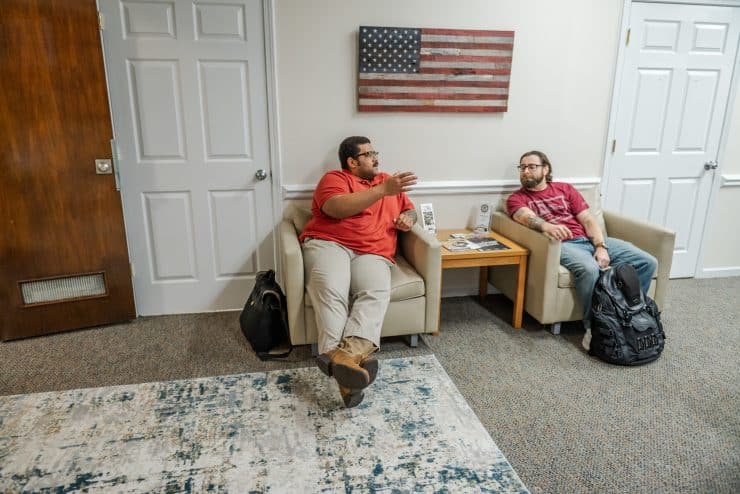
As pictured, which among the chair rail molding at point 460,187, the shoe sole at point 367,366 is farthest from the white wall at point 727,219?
the shoe sole at point 367,366

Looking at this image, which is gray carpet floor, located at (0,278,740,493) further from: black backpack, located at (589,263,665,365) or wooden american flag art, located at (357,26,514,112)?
wooden american flag art, located at (357,26,514,112)

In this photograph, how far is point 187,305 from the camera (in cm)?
323

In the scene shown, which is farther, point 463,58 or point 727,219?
point 727,219

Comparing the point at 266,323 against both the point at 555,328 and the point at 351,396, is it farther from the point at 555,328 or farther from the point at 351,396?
the point at 555,328

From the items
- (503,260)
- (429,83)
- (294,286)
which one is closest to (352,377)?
(294,286)

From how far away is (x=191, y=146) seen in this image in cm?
298

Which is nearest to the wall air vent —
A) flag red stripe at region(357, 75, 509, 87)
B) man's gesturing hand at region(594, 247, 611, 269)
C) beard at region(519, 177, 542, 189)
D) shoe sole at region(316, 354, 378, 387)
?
shoe sole at region(316, 354, 378, 387)

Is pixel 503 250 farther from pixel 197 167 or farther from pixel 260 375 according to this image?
pixel 197 167

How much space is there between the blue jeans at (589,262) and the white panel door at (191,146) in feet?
5.82

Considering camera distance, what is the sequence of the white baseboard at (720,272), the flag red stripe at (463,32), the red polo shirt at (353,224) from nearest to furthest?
the red polo shirt at (353,224), the flag red stripe at (463,32), the white baseboard at (720,272)

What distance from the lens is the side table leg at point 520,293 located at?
9.78 ft

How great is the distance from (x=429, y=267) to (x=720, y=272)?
8.80ft

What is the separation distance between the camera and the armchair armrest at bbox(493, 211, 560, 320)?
2.81 m

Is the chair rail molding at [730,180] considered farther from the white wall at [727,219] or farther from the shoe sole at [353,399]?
the shoe sole at [353,399]
